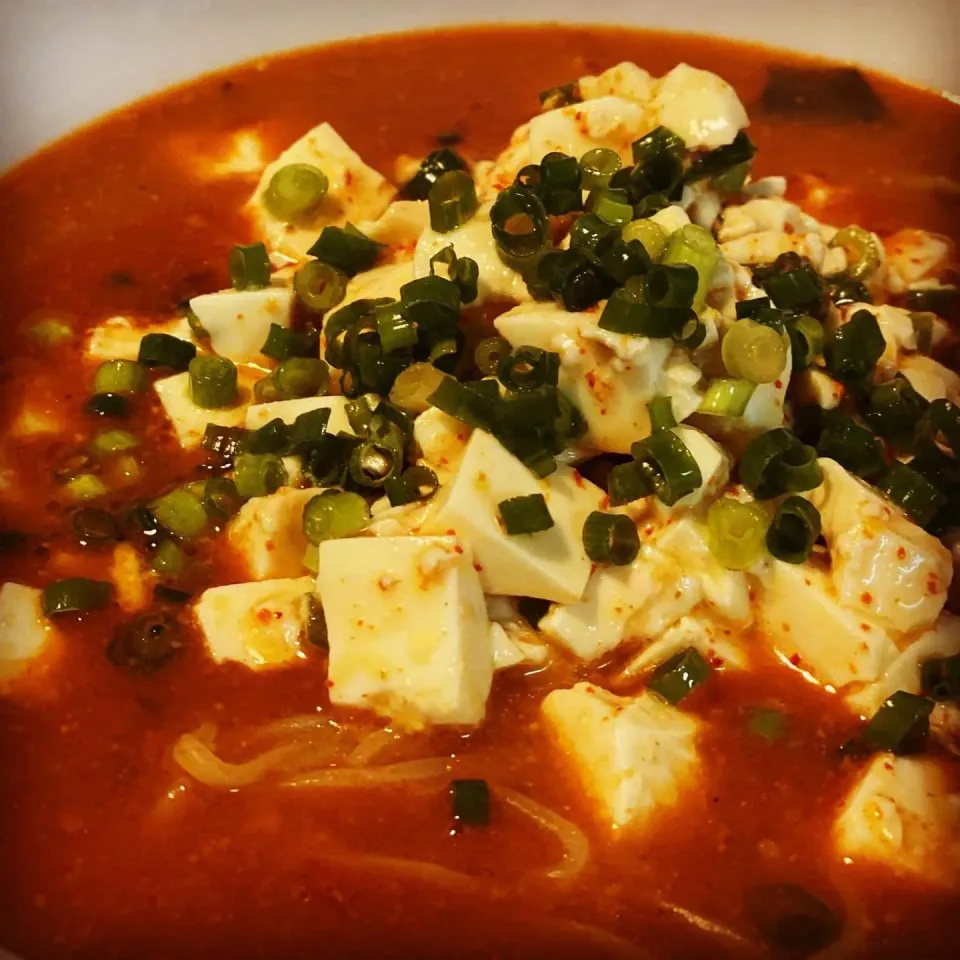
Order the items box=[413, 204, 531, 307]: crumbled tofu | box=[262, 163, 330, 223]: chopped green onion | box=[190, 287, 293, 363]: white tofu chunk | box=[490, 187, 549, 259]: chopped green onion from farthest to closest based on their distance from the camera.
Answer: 1. box=[262, 163, 330, 223]: chopped green onion
2. box=[190, 287, 293, 363]: white tofu chunk
3. box=[413, 204, 531, 307]: crumbled tofu
4. box=[490, 187, 549, 259]: chopped green onion

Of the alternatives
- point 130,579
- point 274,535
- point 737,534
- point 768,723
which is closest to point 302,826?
point 274,535

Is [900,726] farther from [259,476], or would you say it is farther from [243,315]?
[243,315]

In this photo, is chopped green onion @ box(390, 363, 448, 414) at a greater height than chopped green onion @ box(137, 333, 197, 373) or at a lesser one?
greater

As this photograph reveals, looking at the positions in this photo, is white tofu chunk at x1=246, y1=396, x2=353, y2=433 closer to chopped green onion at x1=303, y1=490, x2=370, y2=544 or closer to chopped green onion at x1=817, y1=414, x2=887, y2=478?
chopped green onion at x1=303, y1=490, x2=370, y2=544

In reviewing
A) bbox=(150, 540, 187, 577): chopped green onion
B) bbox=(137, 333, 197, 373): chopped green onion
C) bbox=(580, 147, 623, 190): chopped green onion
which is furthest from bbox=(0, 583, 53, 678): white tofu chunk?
bbox=(580, 147, 623, 190): chopped green onion

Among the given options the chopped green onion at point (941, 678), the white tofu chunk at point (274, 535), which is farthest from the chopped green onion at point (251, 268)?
the chopped green onion at point (941, 678)

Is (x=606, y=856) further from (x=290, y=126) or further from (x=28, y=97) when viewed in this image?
(x=28, y=97)

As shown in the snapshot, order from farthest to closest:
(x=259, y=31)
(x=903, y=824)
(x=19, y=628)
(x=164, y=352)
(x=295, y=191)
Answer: (x=259, y=31)
(x=295, y=191)
(x=164, y=352)
(x=19, y=628)
(x=903, y=824)
